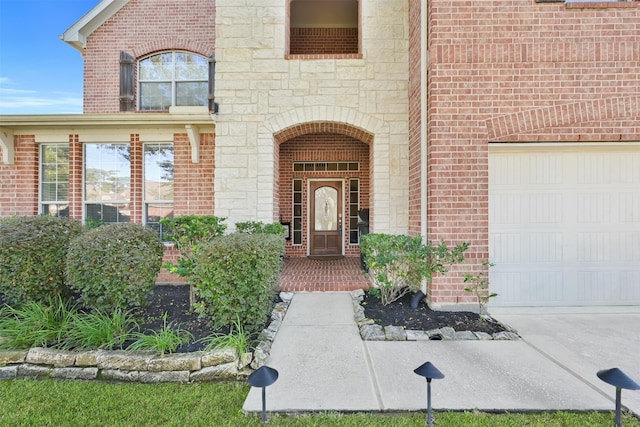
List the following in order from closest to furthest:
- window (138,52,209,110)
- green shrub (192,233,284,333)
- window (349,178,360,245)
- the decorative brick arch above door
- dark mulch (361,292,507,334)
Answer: green shrub (192,233,284,333), dark mulch (361,292,507,334), the decorative brick arch above door, window (138,52,209,110), window (349,178,360,245)

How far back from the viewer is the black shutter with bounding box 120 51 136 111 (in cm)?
752

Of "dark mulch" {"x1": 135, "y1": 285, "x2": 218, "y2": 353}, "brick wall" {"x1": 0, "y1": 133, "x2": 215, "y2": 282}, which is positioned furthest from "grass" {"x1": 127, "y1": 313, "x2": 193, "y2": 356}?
"brick wall" {"x1": 0, "y1": 133, "x2": 215, "y2": 282}

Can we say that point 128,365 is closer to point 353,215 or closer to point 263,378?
point 263,378

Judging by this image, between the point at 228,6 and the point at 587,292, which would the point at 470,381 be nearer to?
the point at 587,292

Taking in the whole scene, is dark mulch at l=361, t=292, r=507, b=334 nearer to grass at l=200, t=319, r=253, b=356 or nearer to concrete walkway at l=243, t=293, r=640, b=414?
concrete walkway at l=243, t=293, r=640, b=414

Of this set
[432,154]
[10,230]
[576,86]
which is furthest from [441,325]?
[10,230]

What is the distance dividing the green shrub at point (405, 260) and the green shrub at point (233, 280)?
1735 mm

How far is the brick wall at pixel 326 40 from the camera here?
27.9 ft

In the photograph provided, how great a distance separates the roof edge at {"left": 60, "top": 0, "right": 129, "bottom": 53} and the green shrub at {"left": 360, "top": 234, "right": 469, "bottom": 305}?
9241mm

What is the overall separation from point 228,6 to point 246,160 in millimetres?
2874

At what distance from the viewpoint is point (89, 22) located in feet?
26.7

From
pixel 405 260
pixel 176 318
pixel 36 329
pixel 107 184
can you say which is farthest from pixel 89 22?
pixel 405 260

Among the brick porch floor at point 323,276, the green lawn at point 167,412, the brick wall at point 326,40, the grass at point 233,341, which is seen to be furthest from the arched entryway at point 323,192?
the green lawn at point 167,412

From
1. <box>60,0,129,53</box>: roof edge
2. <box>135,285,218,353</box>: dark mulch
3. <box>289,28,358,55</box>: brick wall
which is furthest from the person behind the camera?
<box>289,28,358,55</box>: brick wall
